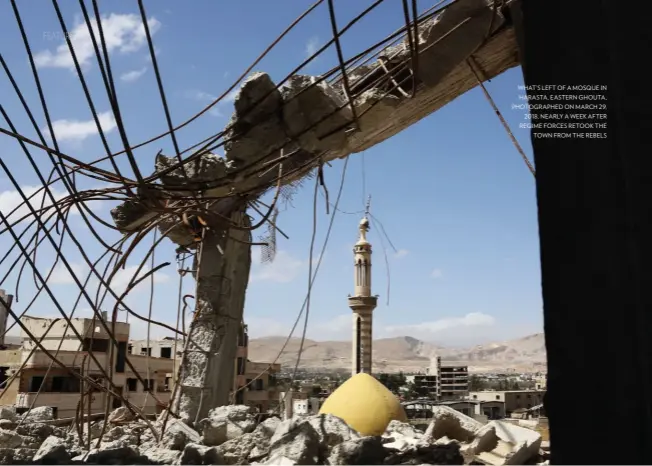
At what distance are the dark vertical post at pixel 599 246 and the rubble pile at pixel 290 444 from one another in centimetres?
168

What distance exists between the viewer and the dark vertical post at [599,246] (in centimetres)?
203

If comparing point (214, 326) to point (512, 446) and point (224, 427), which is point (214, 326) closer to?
point (224, 427)

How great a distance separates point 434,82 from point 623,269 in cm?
296

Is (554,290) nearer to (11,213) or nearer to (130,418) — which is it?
(11,213)

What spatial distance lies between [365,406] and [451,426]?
1.17 metres

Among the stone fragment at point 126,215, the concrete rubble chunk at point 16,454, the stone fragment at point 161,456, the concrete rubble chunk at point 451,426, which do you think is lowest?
the concrete rubble chunk at point 16,454

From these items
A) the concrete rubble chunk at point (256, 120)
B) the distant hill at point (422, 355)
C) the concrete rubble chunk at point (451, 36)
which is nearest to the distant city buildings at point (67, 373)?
the concrete rubble chunk at point (256, 120)

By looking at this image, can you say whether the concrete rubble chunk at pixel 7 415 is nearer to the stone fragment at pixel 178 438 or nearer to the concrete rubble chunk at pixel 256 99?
the stone fragment at pixel 178 438

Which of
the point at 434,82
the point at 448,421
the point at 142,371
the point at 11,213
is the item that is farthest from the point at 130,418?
the point at 142,371

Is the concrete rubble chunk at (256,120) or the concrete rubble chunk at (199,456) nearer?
the concrete rubble chunk at (199,456)

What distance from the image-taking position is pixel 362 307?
75.9ft

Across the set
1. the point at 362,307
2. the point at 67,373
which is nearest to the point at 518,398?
the point at 362,307

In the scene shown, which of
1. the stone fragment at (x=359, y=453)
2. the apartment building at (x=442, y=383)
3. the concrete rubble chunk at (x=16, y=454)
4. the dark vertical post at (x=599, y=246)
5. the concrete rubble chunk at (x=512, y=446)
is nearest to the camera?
the dark vertical post at (x=599, y=246)

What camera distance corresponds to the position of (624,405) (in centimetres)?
201
